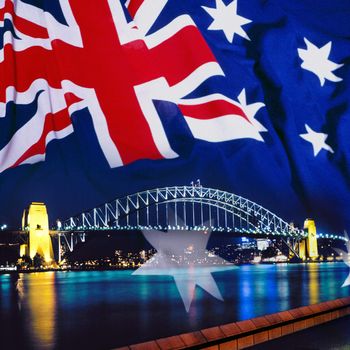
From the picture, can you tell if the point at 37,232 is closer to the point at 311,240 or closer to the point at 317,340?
the point at 311,240

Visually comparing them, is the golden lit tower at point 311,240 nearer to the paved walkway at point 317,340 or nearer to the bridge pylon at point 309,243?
the bridge pylon at point 309,243

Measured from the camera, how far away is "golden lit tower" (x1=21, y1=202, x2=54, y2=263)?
2746 inches

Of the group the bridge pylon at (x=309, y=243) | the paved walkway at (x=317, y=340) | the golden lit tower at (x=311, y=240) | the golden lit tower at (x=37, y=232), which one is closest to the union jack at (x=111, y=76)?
the paved walkway at (x=317, y=340)

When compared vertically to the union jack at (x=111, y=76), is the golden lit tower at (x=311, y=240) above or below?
below

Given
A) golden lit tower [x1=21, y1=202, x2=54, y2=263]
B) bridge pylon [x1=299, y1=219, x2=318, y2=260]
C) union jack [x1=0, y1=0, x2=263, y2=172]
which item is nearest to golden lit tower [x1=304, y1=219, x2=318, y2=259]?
bridge pylon [x1=299, y1=219, x2=318, y2=260]

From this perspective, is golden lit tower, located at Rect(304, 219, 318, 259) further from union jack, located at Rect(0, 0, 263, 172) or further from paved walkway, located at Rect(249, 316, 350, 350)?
paved walkway, located at Rect(249, 316, 350, 350)

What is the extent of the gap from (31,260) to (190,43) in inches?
2556

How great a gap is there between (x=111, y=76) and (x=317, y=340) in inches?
166

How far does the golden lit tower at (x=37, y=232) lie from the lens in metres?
69.8

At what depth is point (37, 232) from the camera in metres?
69.8

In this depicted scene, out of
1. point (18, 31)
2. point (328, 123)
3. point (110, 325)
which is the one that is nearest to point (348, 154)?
point (328, 123)

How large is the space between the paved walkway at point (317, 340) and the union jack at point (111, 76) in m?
2.13

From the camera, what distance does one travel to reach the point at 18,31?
7797 millimetres

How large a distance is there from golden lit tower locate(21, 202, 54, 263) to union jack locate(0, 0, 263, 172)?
6334 centimetres
